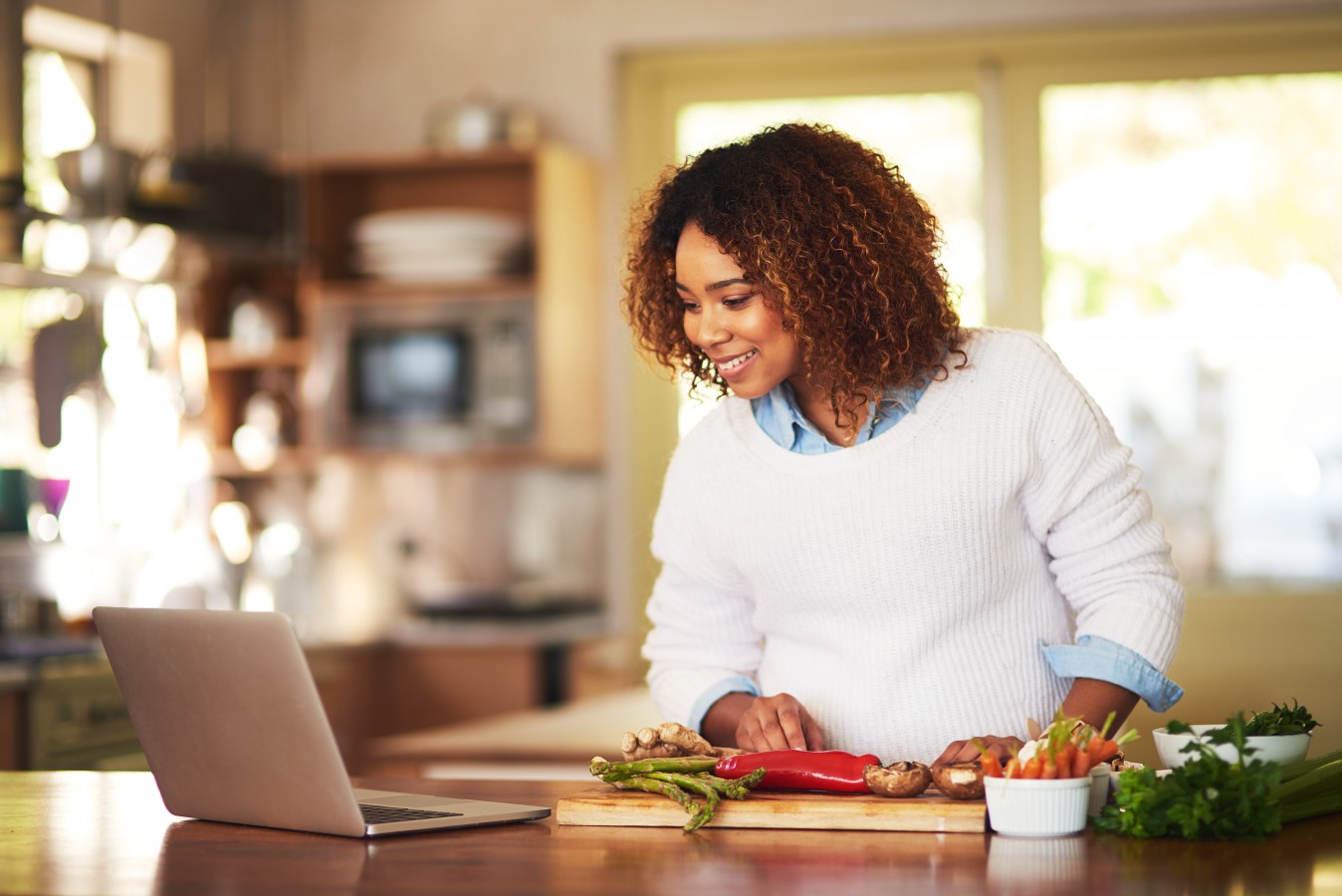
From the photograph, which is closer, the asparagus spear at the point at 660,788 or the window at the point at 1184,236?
the asparagus spear at the point at 660,788

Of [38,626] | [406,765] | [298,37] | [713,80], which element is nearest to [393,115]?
[298,37]

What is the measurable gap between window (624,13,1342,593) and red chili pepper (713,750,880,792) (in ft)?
10.6

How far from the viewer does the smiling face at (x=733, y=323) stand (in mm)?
1775

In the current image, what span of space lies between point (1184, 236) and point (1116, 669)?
3257mm

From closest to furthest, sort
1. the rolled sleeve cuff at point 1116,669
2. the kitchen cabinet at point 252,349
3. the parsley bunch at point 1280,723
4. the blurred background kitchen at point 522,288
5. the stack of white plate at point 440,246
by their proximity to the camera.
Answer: the parsley bunch at point 1280,723, the rolled sleeve cuff at point 1116,669, the blurred background kitchen at point 522,288, the stack of white plate at point 440,246, the kitchen cabinet at point 252,349

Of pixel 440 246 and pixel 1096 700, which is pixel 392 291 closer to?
pixel 440 246

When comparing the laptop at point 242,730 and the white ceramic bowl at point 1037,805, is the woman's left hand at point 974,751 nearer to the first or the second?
the white ceramic bowl at point 1037,805

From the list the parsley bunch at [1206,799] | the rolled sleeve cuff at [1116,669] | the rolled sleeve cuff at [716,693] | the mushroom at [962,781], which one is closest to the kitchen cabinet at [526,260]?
the rolled sleeve cuff at [716,693]

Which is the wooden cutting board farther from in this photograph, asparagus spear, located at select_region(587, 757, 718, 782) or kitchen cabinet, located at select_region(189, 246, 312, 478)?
kitchen cabinet, located at select_region(189, 246, 312, 478)

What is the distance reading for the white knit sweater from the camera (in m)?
1.73

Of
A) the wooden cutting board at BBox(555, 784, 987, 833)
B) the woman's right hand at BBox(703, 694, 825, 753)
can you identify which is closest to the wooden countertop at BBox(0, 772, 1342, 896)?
the wooden cutting board at BBox(555, 784, 987, 833)

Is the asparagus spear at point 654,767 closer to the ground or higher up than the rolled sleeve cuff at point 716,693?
closer to the ground

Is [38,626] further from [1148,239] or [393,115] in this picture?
[1148,239]

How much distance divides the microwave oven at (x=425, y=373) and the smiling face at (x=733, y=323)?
9.60 feet
